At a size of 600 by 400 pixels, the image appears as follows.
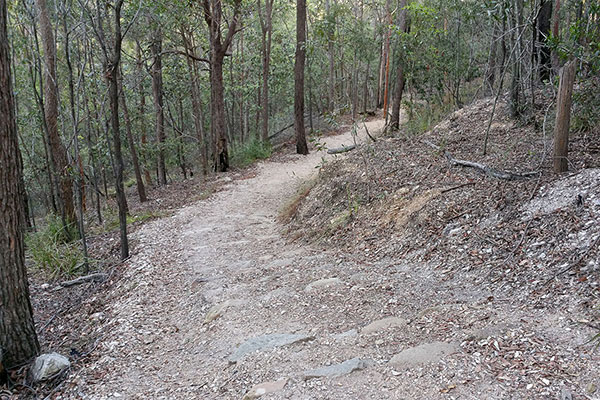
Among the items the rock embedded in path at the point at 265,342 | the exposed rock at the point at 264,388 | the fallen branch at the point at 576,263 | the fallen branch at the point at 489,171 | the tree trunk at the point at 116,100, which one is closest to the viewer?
the exposed rock at the point at 264,388

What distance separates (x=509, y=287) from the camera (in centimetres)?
351

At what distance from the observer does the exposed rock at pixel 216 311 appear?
174 inches

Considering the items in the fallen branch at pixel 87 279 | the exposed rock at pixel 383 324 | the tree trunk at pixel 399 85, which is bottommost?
the fallen branch at pixel 87 279

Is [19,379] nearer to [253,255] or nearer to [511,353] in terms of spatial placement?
[253,255]

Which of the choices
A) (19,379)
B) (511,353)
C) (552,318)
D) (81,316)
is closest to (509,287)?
(552,318)

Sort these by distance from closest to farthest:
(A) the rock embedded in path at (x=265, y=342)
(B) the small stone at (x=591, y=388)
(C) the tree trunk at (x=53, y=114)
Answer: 1. (B) the small stone at (x=591, y=388)
2. (A) the rock embedded in path at (x=265, y=342)
3. (C) the tree trunk at (x=53, y=114)

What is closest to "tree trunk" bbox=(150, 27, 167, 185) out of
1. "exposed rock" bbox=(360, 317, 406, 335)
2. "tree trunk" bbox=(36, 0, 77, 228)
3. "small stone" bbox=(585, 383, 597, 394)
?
"tree trunk" bbox=(36, 0, 77, 228)

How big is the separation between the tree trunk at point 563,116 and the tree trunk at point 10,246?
17.9 feet

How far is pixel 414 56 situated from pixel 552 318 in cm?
1007

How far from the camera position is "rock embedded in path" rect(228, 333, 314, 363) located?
139 inches

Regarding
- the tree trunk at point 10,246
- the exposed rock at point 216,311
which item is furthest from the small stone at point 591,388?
the tree trunk at point 10,246

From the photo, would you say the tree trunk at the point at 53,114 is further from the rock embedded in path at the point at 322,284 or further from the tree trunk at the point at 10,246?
the rock embedded in path at the point at 322,284

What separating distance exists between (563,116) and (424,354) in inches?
126

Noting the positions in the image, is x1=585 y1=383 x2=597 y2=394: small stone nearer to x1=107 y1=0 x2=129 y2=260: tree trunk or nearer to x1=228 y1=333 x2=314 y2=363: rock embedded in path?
x1=228 y1=333 x2=314 y2=363: rock embedded in path
